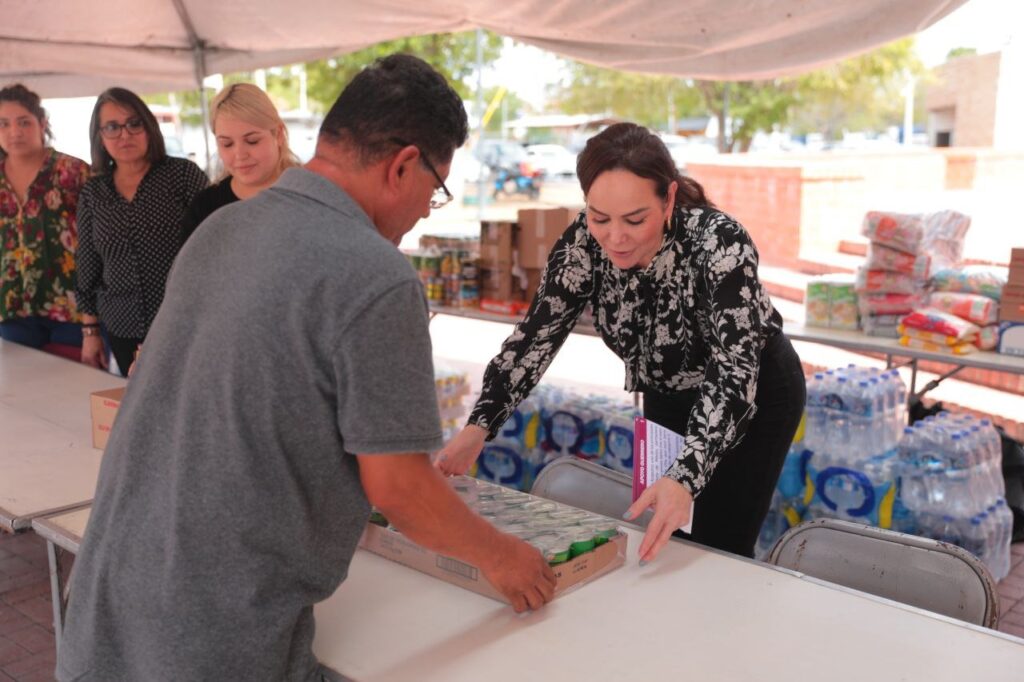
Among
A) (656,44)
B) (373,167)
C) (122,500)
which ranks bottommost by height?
(122,500)

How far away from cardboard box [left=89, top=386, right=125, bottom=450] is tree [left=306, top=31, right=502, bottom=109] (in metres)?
12.2

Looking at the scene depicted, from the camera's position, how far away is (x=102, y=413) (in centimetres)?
239

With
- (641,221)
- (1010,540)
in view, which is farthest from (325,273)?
(1010,540)

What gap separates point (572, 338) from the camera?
8.80 m

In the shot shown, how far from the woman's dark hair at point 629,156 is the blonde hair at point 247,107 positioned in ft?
4.41

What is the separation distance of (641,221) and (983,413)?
3.86m

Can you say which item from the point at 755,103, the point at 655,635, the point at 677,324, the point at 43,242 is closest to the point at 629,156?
the point at 677,324

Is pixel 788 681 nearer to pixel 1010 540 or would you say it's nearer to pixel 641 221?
pixel 641 221

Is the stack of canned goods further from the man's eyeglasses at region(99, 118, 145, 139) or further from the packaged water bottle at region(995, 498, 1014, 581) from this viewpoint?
the packaged water bottle at region(995, 498, 1014, 581)

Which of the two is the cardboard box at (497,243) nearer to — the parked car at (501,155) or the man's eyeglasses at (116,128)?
the man's eyeglasses at (116,128)

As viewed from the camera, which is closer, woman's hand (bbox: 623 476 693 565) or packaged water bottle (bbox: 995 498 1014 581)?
woman's hand (bbox: 623 476 693 565)

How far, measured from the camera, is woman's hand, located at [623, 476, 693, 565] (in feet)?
5.67

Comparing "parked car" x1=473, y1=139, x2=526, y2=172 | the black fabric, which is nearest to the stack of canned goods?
the black fabric

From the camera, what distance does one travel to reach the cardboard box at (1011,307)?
3621mm
